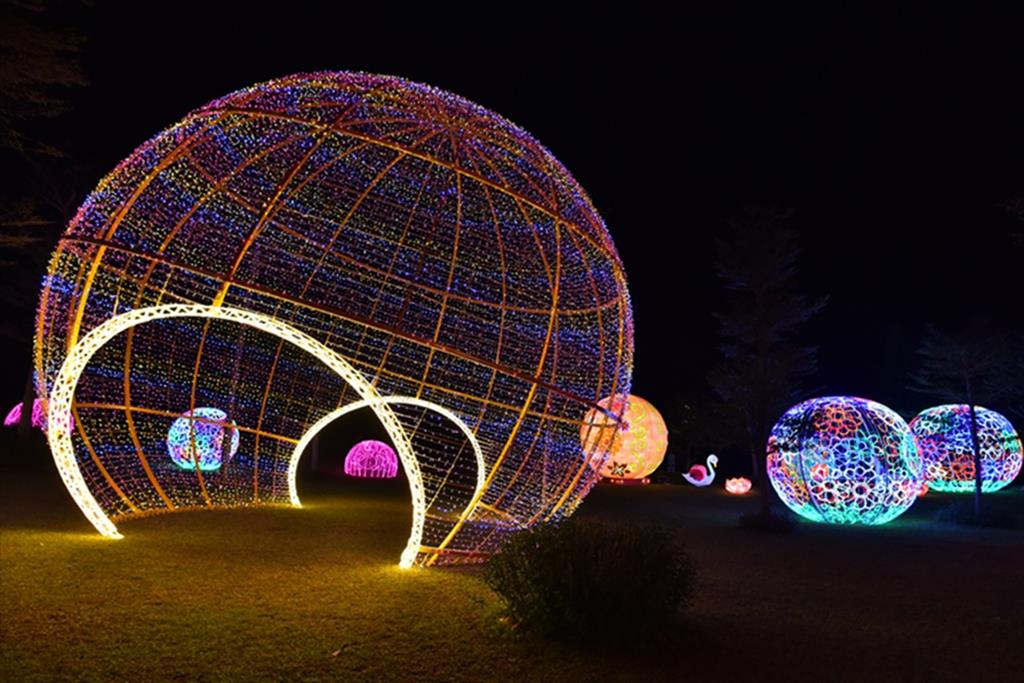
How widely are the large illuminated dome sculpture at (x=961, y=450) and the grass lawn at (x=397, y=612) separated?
11.8 meters

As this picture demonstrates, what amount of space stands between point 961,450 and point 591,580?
20882 mm

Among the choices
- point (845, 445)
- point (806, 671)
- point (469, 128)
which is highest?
point (469, 128)

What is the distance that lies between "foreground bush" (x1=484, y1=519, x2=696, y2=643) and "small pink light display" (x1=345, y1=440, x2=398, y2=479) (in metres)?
16.3

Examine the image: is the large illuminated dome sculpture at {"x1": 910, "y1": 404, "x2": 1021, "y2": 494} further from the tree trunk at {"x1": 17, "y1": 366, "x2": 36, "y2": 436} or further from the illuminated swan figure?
the tree trunk at {"x1": 17, "y1": 366, "x2": 36, "y2": 436}

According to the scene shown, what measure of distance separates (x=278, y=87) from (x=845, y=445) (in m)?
10.7

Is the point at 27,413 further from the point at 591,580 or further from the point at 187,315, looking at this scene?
the point at 591,580

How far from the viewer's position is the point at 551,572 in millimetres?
5895

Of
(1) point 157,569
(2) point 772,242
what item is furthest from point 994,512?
(1) point 157,569

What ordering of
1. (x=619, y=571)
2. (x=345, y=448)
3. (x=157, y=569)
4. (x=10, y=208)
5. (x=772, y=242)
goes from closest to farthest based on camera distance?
(x=619, y=571) < (x=157, y=569) < (x=10, y=208) < (x=772, y=242) < (x=345, y=448)

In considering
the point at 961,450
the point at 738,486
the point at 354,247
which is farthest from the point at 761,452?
the point at 961,450

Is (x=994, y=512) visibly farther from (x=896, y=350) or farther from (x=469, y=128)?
(x=896, y=350)

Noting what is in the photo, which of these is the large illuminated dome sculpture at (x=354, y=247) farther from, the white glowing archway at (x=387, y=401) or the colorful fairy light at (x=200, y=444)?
the colorful fairy light at (x=200, y=444)

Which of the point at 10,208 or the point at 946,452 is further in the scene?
the point at 946,452

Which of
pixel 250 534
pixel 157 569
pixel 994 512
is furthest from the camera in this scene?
pixel 994 512
